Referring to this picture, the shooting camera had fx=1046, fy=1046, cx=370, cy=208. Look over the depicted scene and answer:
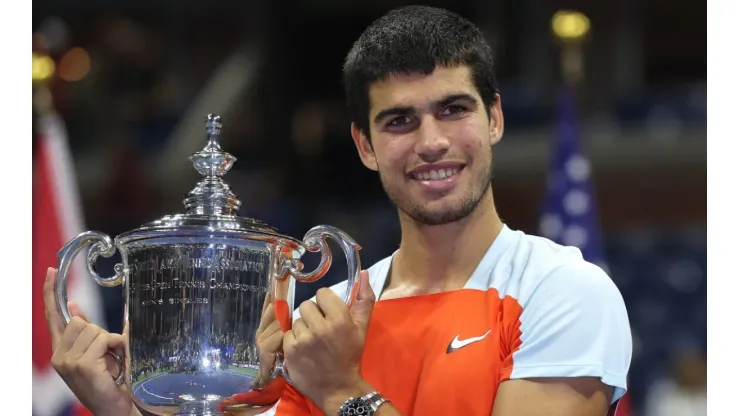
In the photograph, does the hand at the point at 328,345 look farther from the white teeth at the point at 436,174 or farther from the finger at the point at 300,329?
the white teeth at the point at 436,174

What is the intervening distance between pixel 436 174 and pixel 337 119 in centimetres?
681

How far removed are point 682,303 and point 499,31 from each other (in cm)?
310

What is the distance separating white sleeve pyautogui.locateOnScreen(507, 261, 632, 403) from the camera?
78.7 inches

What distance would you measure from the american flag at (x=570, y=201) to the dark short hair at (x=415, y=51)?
11.5ft

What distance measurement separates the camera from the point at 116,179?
8195 mm

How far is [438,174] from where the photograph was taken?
221 centimetres

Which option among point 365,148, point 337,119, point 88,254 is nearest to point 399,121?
point 365,148

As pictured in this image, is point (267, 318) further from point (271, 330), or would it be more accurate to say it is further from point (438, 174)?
point (438, 174)

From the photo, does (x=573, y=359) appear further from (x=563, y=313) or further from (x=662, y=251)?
(x=662, y=251)

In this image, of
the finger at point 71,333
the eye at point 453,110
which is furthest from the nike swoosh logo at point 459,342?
the finger at point 71,333

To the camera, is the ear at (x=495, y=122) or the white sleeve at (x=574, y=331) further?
the ear at (x=495, y=122)

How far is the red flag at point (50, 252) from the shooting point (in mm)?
5672

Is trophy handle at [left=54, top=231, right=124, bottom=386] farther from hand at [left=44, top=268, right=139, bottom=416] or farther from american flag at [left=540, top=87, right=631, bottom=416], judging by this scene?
american flag at [left=540, top=87, right=631, bottom=416]
